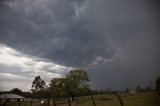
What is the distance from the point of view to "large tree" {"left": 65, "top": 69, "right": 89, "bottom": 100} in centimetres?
7438

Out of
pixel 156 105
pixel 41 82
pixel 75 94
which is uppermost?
pixel 41 82

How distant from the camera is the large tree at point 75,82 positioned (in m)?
74.4

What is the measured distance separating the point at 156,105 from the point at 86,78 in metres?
53.9

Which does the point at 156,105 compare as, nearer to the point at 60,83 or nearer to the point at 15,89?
the point at 60,83

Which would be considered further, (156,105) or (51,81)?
(51,81)

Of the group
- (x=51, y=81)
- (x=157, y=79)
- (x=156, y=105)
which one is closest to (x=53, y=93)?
(x=51, y=81)

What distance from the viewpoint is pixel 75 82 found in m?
75.3

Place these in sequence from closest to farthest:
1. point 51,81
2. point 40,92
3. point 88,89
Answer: point 88,89 < point 51,81 < point 40,92

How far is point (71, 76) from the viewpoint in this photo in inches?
3004

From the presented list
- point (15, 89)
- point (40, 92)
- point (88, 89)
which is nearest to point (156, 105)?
point (88, 89)

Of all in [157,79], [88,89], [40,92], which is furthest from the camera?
[40,92]

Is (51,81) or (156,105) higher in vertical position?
(51,81)

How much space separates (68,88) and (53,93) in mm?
7613

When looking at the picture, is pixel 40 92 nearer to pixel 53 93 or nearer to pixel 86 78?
pixel 53 93
